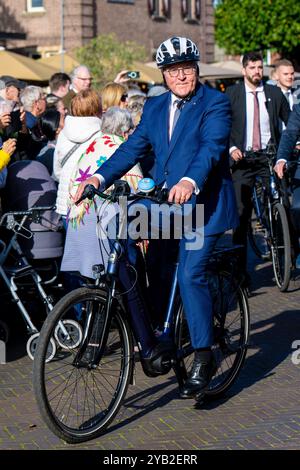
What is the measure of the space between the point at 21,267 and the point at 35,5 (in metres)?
30.8

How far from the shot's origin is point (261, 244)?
39.8 feet

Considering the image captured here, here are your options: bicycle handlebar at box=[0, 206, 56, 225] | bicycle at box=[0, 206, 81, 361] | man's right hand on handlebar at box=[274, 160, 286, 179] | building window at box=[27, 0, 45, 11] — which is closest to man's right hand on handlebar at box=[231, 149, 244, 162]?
man's right hand on handlebar at box=[274, 160, 286, 179]

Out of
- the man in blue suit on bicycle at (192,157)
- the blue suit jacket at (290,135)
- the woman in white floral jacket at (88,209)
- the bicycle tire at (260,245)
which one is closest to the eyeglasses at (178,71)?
the man in blue suit on bicycle at (192,157)

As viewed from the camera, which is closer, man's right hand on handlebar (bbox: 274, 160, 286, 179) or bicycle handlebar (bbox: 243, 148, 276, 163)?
man's right hand on handlebar (bbox: 274, 160, 286, 179)

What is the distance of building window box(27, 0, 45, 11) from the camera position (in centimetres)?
3653

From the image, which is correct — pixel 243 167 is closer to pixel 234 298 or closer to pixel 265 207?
pixel 265 207

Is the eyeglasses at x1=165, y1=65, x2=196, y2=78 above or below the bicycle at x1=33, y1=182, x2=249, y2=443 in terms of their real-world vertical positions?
above

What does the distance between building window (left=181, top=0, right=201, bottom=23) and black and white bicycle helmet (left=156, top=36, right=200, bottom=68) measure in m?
38.1

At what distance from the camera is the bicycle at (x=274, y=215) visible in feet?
31.0

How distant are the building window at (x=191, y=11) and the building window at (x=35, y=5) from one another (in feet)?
27.0

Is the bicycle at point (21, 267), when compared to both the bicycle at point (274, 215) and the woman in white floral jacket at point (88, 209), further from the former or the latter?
the bicycle at point (274, 215)

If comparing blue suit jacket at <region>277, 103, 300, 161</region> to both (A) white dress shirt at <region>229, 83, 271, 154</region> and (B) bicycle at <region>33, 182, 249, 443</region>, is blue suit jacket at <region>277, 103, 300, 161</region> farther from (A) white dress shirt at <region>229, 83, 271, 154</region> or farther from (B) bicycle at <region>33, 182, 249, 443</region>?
(B) bicycle at <region>33, 182, 249, 443</region>

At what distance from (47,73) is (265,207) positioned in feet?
36.8
